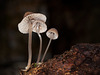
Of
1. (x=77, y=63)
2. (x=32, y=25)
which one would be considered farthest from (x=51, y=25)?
(x=77, y=63)

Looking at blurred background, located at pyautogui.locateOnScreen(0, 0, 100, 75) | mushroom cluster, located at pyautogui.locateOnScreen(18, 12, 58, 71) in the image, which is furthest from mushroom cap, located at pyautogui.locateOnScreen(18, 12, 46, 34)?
blurred background, located at pyautogui.locateOnScreen(0, 0, 100, 75)

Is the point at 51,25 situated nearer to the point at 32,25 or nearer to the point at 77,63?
the point at 32,25

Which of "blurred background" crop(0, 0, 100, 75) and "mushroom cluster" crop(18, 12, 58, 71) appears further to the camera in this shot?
"blurred background" crop(0, 0, 100, 75)

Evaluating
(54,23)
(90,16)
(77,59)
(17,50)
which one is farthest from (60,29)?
(77,59)

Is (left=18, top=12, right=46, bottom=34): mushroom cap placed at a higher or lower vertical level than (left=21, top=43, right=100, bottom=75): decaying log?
higher

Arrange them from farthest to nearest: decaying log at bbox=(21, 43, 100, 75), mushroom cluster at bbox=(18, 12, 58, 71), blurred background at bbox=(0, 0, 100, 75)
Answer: blurred background at bbox=(0, 0, 100, 75)
mushroom cluster at bbox=(18, 12, 58, 71)
decaying log at bbox=(21, 43, 100, 75)

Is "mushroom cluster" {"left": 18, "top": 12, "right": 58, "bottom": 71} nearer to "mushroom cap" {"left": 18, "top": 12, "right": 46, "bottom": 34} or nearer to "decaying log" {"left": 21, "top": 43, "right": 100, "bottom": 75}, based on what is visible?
"mushroom cap" {"left": 18, "top": 12, "right": 46, "bottom": 34}

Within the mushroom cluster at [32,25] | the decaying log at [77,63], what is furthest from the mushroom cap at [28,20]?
the decaying log at [77,63]

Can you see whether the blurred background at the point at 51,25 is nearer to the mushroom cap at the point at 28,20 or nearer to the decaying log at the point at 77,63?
the mushroom cap at the point at 28,20

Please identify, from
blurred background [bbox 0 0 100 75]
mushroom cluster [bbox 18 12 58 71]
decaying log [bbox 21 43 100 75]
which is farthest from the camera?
blurred background [bbox 0 0 100 75]

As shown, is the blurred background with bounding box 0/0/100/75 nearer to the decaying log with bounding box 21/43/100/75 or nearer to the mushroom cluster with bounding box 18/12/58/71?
the mushroom cluster with bounding box 18/12/58/71
